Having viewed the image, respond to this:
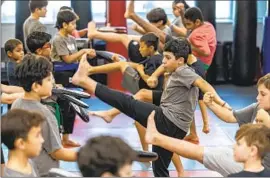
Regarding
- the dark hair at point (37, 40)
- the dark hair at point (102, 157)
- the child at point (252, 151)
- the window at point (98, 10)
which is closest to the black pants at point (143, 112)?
the dark hair at point (37, 40)

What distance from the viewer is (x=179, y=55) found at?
15.5ft

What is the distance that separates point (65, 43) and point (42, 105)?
3024 mm

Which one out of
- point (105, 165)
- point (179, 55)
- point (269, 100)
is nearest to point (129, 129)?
point (179, 55)

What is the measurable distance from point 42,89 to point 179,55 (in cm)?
170

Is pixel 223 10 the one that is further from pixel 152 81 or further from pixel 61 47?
pixel 152 81

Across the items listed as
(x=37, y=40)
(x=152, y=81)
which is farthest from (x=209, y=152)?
(x=37, y=40)

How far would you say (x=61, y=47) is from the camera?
6207 mm

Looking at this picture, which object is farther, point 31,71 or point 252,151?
point 31,71

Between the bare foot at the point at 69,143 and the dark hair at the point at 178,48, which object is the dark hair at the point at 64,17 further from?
the dark hair at the point at 178,48

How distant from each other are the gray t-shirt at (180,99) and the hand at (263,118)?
3.54ft

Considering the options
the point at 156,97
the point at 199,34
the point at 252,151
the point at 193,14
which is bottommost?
the point at 156,97

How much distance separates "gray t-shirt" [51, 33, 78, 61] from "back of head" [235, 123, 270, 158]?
349 centimetres

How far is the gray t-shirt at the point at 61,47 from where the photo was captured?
6.21 m

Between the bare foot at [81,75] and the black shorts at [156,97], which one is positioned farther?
the black shorts at [156,97]
